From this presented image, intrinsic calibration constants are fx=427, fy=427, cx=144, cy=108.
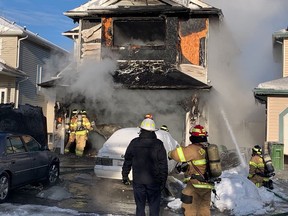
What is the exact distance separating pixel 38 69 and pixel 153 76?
10.3 metres

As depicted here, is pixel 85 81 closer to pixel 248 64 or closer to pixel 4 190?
pixel 4 190

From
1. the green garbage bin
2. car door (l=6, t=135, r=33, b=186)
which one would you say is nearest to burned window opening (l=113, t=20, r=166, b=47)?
the green garbage bin

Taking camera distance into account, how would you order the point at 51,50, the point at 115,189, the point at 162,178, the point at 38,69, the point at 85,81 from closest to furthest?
the point at 162,178 < the point at 115,189 < the point at 85,81 < the point at 38,69 < the point at 51,50

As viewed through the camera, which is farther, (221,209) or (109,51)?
(109,51)

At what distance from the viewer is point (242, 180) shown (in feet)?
29.0

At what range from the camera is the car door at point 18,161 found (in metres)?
8.31

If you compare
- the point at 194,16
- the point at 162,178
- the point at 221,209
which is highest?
the point at 194,16

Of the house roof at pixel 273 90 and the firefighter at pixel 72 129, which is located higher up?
the house roof at pixel 273 90

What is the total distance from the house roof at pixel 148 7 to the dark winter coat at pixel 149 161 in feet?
37.5

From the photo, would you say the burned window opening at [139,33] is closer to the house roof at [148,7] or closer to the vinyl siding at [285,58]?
the house roof at [148,7]

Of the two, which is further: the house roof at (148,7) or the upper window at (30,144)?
the house roof at (148,7)

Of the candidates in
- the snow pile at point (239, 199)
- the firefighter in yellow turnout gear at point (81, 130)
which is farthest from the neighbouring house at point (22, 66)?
the snow pile at point (239, 199)

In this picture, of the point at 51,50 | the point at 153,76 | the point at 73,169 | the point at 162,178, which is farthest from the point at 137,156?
the point at 51,50

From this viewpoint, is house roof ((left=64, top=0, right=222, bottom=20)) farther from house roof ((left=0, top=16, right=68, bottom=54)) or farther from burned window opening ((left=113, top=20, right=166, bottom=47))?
house roof ((left=0, top=16, right=68, bottom=54))
